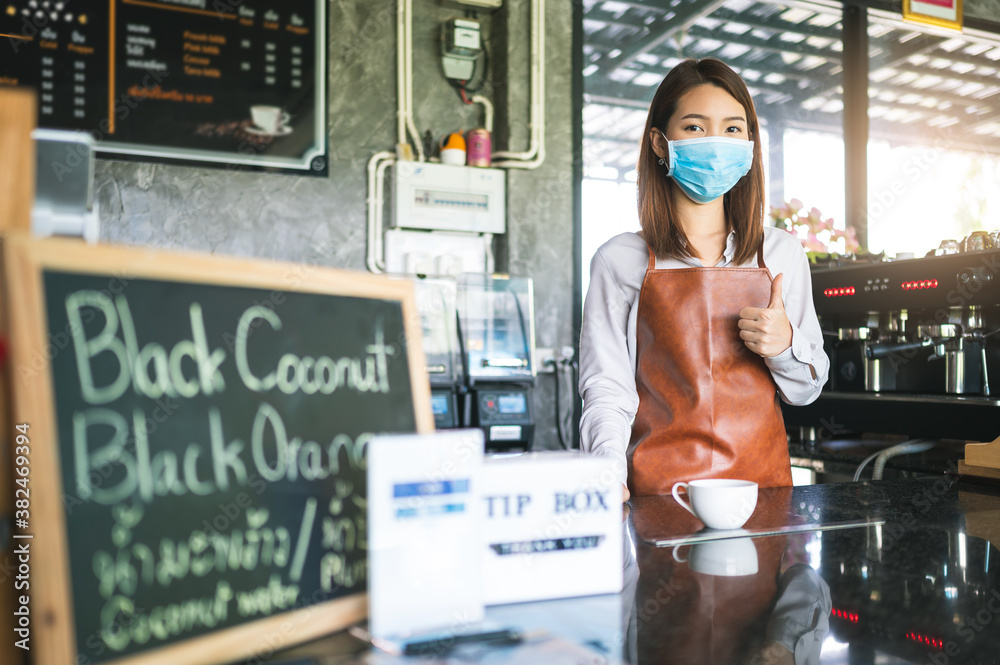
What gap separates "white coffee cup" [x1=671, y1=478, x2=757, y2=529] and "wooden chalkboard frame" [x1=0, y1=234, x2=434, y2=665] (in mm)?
541

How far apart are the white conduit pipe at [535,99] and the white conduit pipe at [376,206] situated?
55 centimetres

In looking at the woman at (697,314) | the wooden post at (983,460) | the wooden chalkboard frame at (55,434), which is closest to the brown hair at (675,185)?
the woman at (697,314)

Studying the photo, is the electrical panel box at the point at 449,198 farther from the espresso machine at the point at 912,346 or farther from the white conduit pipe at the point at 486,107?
the espresso machine at the point at 912,346

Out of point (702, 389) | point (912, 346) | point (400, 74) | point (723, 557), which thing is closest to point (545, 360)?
point (400, 74)

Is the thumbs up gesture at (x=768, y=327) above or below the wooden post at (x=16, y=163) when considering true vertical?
below

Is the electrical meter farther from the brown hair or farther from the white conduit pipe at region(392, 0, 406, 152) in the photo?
the brown hair

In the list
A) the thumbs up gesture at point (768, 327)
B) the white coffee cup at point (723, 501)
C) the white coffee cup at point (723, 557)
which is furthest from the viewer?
the thumbs up gesture at point (768, 327)

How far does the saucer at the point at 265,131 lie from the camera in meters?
3.21

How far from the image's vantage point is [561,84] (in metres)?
3.75

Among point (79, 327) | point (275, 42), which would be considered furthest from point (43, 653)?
point (275, 42)

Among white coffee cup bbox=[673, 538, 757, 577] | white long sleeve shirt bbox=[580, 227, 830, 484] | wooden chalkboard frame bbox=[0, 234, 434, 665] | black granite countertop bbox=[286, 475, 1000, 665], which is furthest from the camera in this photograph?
white long sleeve shirt bbox=[580, 227, 830, 484]

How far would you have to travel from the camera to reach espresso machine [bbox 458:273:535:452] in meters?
3.11

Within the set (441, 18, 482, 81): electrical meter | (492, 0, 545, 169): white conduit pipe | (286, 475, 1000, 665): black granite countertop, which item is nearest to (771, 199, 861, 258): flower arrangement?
(492, 0, 545, 169): white conduit pipe

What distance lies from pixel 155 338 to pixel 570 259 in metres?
3.30
